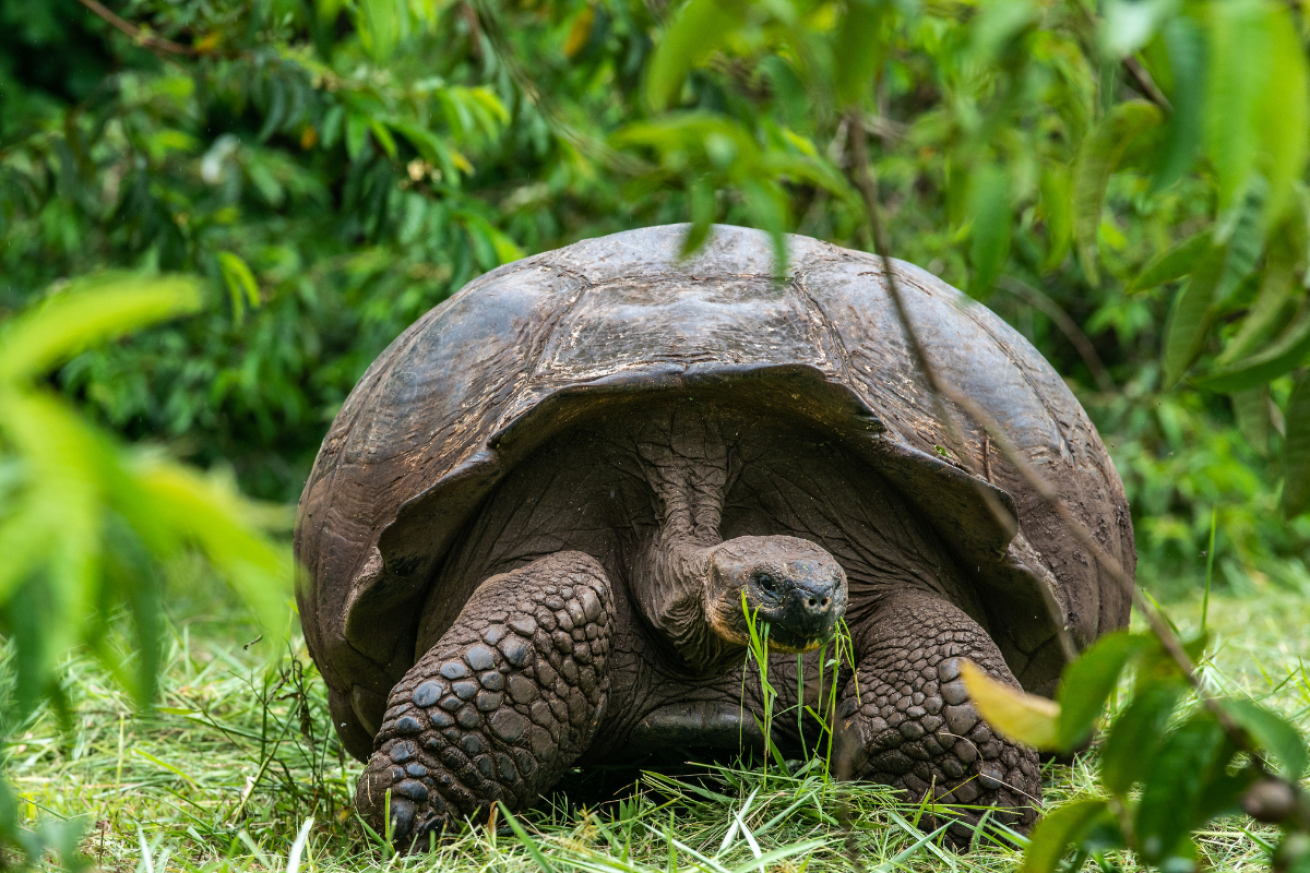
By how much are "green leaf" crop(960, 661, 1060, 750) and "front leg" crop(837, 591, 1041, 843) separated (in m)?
0.96

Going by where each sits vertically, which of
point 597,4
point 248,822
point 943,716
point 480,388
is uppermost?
point 597,4

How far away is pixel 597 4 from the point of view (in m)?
4.45

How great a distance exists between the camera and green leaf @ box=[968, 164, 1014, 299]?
40.8 inches

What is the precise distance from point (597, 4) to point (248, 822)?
3.27 metres

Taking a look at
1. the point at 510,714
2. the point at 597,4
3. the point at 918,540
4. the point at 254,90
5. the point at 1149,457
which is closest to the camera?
the point at 510,714

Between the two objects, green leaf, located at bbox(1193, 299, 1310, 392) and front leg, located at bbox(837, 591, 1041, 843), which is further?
front leg, located at bbox(837, 591, 1041, 843)

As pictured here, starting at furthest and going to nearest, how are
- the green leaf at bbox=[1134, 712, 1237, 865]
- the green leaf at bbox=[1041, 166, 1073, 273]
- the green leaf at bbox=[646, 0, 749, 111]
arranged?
the green leaf at bbox=[1041, 166, 1073, 273] → the green leaf at bbox=[1134, 712, 1237, 865] → the green leaf at bbox=[646, 0, 749, 111]

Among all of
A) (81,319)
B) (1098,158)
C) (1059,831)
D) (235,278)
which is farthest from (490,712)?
(235,278)

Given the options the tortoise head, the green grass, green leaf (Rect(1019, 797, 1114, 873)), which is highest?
green leaf (Rect(1019, 797, 1114, 873))

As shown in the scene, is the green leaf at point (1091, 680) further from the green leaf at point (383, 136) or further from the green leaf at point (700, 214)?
the green leaf at point (383, 136)

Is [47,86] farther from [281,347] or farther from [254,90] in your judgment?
[254,90]

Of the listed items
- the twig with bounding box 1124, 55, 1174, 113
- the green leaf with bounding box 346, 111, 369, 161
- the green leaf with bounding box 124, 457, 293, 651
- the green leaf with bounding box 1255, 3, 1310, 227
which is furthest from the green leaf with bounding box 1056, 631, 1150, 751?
the green leaf with bounding box 346, 111, 369, 161

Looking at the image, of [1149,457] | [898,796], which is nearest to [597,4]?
[898,796]

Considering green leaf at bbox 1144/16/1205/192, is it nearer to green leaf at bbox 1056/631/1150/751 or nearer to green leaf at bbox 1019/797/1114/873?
green leaf at bbox 1056/631/1150/751
